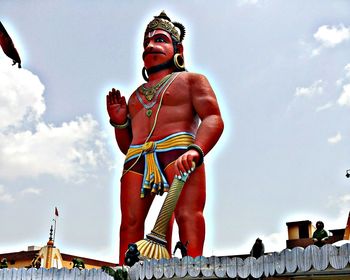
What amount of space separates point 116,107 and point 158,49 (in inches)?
46.9

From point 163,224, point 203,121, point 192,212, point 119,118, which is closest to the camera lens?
point 163,224

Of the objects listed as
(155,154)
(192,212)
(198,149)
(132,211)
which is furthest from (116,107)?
(192,212)

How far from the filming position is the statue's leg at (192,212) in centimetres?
834

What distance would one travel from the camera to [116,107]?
9914 mm

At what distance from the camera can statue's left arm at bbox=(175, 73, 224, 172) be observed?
8.38 m

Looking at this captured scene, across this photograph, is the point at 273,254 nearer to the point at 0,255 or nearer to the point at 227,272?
the point at 227,272

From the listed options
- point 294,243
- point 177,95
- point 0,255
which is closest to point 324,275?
point 177,95

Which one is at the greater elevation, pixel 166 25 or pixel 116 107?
pixel 166 25

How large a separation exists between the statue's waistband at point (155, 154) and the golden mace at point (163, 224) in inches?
18.0

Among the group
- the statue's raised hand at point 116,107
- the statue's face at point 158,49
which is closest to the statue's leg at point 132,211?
the statue's raised hand at point 116,107

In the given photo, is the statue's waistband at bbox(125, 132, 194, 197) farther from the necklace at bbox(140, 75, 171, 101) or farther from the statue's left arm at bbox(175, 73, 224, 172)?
the necklace at bbox(140, 75, 171, 101)

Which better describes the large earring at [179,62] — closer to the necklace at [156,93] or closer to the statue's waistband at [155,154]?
the necklace at [156,93]

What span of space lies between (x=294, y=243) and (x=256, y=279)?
1113cm

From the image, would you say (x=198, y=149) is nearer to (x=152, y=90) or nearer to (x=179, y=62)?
(x=152, y=90)
